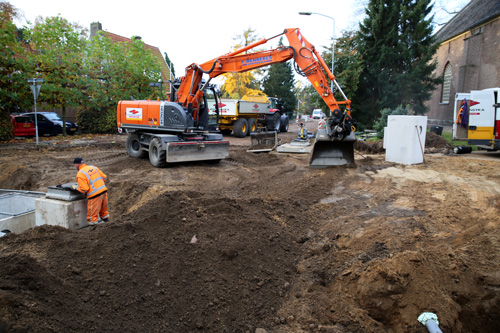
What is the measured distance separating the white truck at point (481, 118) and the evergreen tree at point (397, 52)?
363 inches

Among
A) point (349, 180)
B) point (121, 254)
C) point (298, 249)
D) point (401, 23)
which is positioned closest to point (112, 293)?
point (121, 254)

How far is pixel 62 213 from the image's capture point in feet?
20.0

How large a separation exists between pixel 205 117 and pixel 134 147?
293 cm

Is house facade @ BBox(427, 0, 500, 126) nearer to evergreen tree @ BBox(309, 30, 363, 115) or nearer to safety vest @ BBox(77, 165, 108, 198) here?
evergreen tree @ BBox(309, 30, 363, 115)

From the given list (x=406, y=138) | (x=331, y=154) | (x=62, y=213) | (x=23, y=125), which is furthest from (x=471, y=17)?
(x=23, y=125)

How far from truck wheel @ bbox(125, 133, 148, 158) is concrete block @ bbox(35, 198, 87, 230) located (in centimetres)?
611

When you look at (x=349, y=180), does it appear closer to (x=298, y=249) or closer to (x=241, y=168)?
(x=241, y=168)

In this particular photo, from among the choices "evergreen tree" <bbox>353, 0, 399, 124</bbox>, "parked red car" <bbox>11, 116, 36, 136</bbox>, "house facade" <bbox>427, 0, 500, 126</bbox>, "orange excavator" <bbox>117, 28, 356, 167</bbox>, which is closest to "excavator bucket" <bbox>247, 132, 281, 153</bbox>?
"orange excavator" <bbox>117, 28, 356, 167</bbox>

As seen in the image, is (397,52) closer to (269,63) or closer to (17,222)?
(269,63)

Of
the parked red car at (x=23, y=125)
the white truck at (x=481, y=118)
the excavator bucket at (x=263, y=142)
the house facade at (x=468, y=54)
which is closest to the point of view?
the white truck at (x=481, y=118)

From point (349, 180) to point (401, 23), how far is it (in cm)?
1825

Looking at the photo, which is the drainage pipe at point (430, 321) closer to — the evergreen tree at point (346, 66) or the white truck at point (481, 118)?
the white truck at point (481, 118)

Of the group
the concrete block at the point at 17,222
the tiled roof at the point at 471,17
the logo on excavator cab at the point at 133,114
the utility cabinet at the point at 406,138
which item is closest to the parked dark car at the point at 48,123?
the logo on excavator cab at the point at 133,114

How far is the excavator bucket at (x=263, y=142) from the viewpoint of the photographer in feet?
49.4
